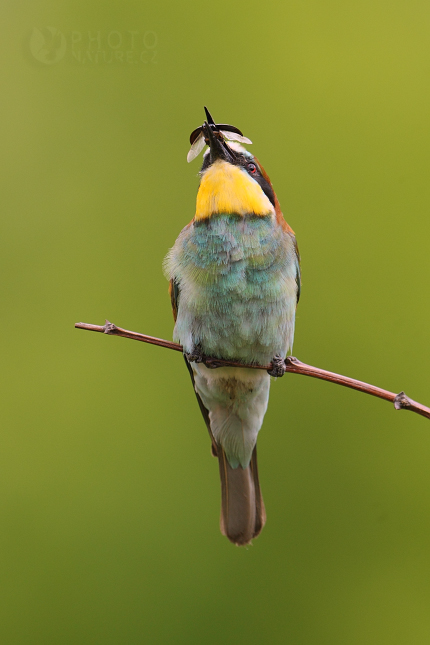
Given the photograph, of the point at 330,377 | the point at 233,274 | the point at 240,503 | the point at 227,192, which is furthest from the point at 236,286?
the point at 240,503

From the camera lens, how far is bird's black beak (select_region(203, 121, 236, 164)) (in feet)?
5.14

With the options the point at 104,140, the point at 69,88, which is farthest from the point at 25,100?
the point at 104,140

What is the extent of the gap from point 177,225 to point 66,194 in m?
0.50

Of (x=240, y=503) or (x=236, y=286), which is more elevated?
(x=236, y=286)

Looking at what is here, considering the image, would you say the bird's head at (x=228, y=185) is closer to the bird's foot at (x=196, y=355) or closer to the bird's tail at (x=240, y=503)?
the bird's foot at (x=196, y=355)

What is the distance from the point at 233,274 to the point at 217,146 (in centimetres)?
33

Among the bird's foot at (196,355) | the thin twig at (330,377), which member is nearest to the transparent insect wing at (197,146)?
the thin twig at (330,377)

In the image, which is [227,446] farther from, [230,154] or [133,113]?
[133,113]

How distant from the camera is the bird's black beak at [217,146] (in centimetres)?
157

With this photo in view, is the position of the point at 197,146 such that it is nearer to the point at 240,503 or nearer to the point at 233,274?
the point at 233,274

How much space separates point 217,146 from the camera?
1.69 metres

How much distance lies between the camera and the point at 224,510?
6.77 ft

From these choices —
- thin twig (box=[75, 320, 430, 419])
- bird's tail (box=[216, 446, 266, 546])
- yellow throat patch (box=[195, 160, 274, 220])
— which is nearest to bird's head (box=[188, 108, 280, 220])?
yellow throat patch (box=[195, 160, 274, 220])

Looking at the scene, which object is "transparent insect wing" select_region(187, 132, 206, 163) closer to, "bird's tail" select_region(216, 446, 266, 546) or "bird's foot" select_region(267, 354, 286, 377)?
"bird's foot" select_region(267, 354, 286, 377)
